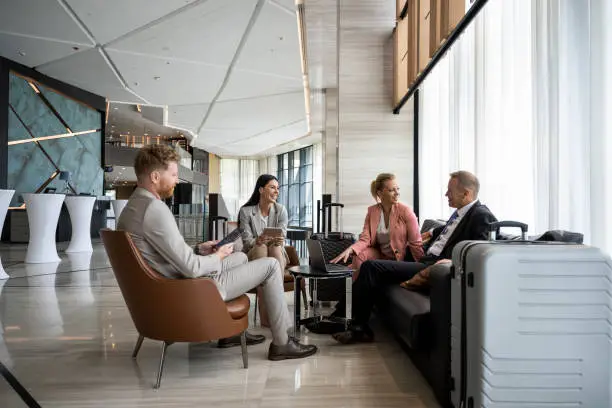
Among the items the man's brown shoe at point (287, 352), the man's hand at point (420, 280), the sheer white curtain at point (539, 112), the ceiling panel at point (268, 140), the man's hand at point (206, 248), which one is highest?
the ceiling panel at point (268, 140)

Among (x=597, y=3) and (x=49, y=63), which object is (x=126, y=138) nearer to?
(x=49, y=63)

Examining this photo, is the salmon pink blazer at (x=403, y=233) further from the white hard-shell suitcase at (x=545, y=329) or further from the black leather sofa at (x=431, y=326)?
the white hard-shell suitcase at (x=545, y=329)

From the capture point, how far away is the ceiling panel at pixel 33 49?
8.56 m

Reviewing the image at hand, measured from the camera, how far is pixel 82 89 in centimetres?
1205

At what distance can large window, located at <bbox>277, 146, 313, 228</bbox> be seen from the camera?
2097cm

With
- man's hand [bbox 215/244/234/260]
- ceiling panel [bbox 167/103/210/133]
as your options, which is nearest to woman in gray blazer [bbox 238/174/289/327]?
man's hand [bbox 215/244/234/260]

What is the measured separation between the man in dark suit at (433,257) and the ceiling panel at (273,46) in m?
5.01

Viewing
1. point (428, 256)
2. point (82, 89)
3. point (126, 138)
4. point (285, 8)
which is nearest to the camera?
point (428, 256)

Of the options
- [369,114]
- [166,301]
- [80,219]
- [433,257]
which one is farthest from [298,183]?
[166,301]

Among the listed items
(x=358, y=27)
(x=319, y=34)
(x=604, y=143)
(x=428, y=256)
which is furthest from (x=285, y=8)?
(x=604, y=143)

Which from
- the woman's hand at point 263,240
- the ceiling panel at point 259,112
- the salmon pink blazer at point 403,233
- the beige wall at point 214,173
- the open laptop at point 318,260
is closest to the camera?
the open laptop at point 318,260

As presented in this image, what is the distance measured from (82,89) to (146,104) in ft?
5.54

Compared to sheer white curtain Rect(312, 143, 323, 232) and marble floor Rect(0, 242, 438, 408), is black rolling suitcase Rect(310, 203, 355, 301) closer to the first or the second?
marble floor Rect(0, 242, 438, 408)

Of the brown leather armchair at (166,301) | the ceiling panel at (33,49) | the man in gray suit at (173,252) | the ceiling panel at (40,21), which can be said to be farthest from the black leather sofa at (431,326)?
the ceiling panel at (33,49)
